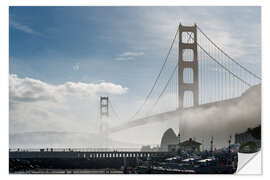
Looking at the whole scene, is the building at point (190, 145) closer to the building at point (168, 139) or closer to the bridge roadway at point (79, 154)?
the building at point (168, 139)

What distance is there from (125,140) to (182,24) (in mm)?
6204

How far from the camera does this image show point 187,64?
2156 centimetres

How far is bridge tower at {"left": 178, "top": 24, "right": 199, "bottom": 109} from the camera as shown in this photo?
18.3 m

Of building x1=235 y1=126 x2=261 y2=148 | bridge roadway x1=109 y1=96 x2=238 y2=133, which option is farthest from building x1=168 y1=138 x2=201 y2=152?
building x1=235 y1=126 x2=261 y2=148

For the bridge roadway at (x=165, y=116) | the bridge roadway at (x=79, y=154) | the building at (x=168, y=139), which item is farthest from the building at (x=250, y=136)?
the bridge roadway at (x=79, y=154)

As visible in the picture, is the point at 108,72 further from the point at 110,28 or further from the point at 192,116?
the point at 192,116

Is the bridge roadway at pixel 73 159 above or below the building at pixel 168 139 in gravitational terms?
below

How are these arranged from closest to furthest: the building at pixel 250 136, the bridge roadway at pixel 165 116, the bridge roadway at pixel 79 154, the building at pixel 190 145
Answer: the building at pixel 250 136 < the bridge roadway at pixel 165 116 < the building at pixel 190 145 < the bridge roadway at pixel 79 154

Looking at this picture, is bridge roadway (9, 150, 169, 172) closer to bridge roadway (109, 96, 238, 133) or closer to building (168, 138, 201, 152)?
building (168, 138, 201, 152)

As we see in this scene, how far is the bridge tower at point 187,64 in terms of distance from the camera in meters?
18.3
